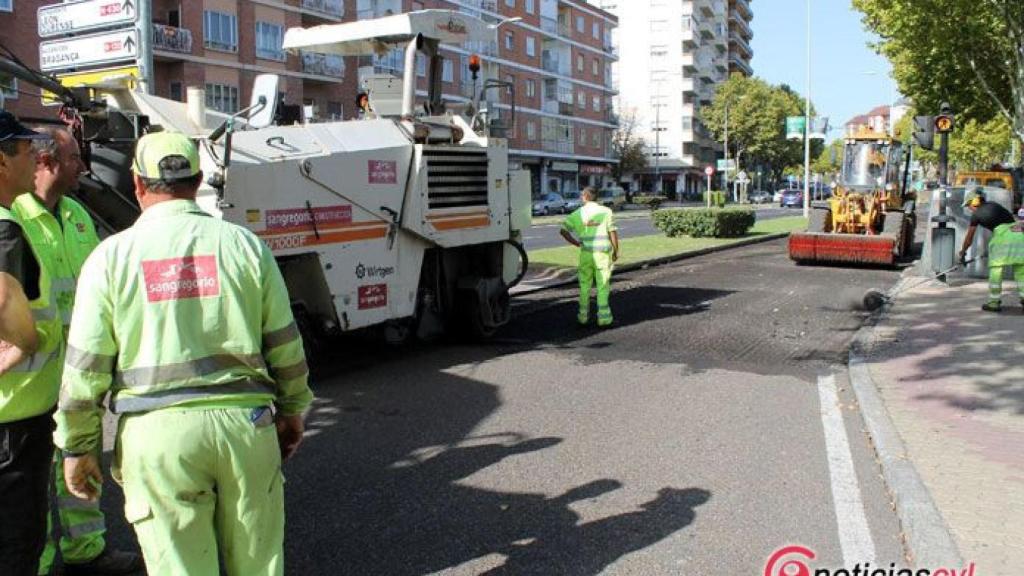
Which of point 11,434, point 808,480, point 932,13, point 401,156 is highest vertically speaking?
point 932,13

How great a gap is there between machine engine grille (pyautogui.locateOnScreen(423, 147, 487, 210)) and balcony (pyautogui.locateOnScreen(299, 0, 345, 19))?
35.4m

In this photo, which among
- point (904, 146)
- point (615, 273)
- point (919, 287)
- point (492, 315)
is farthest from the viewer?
point (904, 146)

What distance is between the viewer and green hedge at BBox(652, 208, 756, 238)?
2448cm

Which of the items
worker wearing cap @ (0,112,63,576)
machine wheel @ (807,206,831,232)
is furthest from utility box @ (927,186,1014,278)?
worker wearing cap @ (0,112,63,576)

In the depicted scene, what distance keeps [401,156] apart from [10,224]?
499cm

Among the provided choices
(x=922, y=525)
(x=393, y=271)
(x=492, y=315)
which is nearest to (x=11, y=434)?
(x=922, y=525)

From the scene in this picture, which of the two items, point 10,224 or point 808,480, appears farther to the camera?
point 808,480

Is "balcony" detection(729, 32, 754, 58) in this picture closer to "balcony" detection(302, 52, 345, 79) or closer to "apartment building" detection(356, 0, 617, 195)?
"apartment building" detection(356, 0, 617, 195)

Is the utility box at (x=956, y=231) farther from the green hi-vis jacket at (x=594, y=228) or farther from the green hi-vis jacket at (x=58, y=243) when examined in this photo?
the green hi-vis jacket at (x=58, y=243)

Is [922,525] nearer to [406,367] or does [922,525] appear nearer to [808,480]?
[808,480]

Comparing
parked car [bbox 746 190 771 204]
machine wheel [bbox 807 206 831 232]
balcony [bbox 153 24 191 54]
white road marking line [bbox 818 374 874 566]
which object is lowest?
white road marking line [bbox 818 374 874 566]

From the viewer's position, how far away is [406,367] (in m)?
8.20

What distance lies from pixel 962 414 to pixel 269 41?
125 ft

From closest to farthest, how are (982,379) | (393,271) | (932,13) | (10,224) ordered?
1. (10,224)
2. (982,379)
3. (393,271)
4. (932,13)
